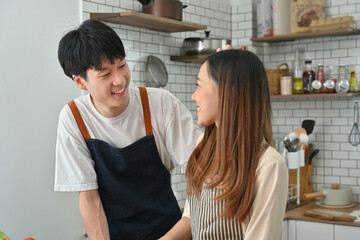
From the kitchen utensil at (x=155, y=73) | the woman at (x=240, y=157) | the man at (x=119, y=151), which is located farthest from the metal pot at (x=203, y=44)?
the woman at (x=240, y=157)

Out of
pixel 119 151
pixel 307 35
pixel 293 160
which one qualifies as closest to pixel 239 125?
pixel 119 151

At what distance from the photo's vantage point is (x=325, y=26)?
3.91m

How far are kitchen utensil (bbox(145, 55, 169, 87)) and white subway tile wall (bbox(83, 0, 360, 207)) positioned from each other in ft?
0.18

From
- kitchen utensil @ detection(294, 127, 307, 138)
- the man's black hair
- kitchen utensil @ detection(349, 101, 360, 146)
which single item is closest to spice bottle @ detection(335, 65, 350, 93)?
kitchen utensil @ detection(349, 101, 360, 146)

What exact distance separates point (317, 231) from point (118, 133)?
202 centimetres

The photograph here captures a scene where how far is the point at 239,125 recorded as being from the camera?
151 cm

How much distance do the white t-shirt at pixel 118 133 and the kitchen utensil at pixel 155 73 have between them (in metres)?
1.44

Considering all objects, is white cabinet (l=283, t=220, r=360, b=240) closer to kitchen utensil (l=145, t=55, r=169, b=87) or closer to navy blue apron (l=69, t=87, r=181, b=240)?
kitchen utensil (l=145, t=55, r=169, b=87)

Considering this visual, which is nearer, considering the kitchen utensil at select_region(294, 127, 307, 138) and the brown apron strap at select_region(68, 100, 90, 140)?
the brown apron strap at select_region(68, 100, 90, 140)

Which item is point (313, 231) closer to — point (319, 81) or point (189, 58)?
point (319, 81)

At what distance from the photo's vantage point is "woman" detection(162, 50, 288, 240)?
4.79 ft

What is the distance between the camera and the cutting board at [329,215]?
3.43 metres

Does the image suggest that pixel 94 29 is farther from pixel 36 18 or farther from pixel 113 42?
pixel 36 18

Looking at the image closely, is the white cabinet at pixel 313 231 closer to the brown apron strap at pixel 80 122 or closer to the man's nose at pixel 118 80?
the brown apron strap at pixel 80 122
